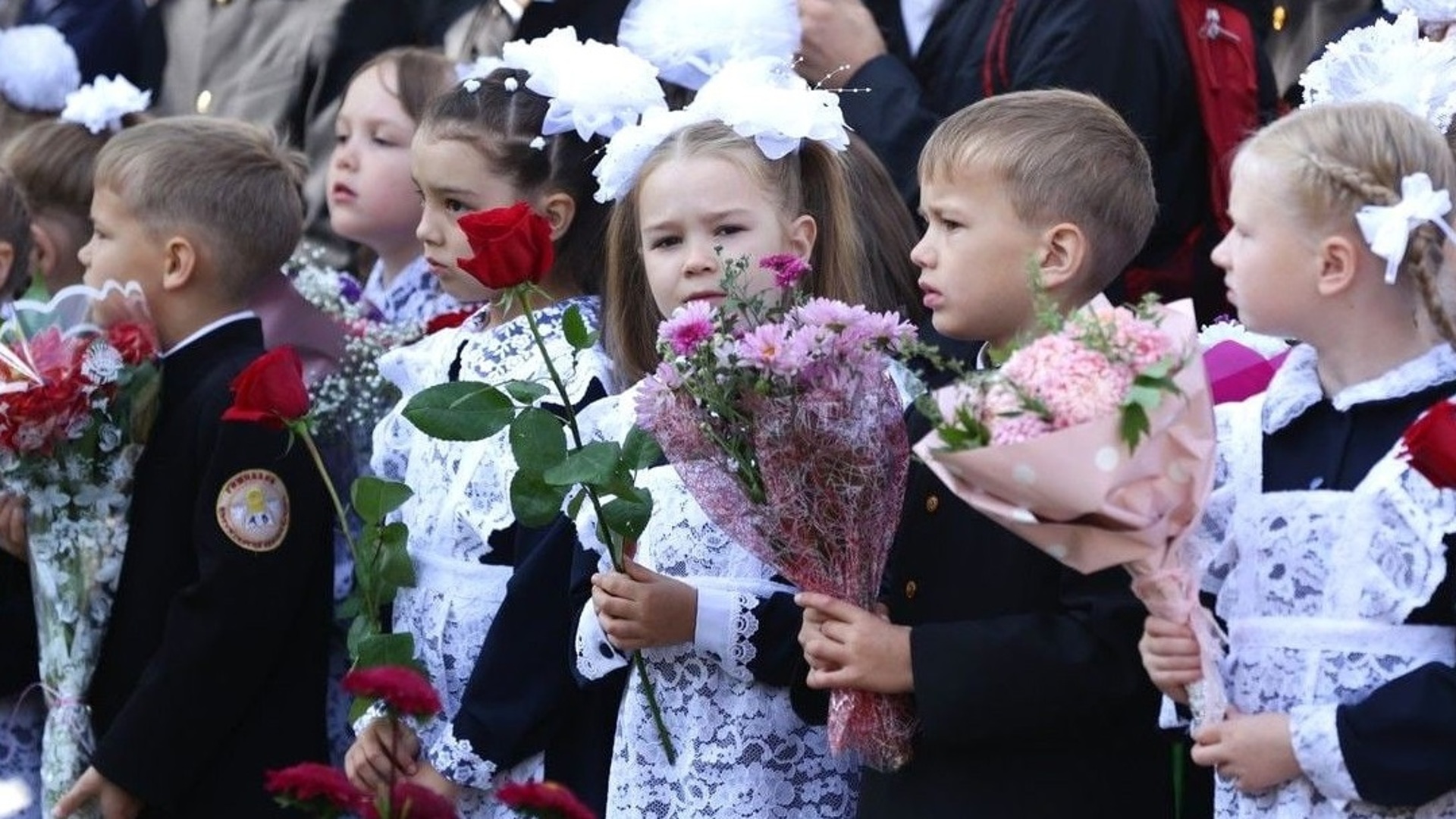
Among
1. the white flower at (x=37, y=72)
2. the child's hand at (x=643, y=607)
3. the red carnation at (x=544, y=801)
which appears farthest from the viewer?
the white flower at (x=37, y=72)

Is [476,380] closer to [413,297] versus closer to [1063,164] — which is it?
[1063,164]

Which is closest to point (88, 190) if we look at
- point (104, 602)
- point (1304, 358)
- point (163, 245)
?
point (163, 245)

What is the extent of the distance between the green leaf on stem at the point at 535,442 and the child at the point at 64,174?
2.46 m

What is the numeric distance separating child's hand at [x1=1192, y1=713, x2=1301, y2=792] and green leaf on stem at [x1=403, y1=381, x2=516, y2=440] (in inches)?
49.5

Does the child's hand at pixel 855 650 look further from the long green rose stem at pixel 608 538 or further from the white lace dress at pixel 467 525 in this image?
the white lace dress at pixel 467 525

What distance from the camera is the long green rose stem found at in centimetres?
396

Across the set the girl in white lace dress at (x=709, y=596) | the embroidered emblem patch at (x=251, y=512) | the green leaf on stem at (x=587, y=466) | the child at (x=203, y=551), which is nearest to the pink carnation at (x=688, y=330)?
the green leaf on stem at (x=587, y=466)

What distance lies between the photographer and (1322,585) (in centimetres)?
341

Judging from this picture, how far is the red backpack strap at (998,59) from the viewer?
5.38 m

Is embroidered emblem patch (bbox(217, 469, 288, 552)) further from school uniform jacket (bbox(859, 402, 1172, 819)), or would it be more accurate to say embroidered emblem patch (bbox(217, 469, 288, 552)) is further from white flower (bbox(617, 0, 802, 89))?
school uniform jacket (bbox(859, 402, 1172, 819))

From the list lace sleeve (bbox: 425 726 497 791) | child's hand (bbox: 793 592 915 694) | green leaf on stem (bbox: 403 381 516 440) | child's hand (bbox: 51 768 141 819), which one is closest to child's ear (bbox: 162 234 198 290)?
child's hand (bbox: 51 768 141 819)

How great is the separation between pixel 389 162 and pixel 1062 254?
259 centimetres

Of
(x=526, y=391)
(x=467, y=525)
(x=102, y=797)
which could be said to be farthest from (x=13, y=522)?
(x=526, y=391)

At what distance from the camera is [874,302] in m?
4.52
